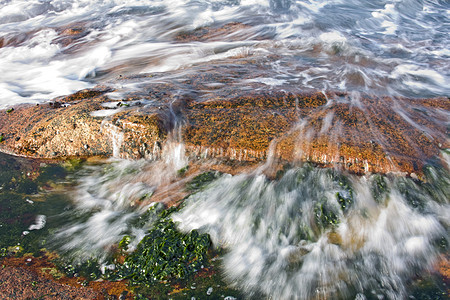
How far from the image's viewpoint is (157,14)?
1230 centimetres

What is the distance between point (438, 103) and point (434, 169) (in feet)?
7.06

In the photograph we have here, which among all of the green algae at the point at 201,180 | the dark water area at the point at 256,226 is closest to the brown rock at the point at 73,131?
the dark water area at the point at 256,226

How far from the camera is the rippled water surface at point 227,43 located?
750 centimetres

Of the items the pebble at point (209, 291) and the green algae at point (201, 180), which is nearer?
the pebble at point (209, 291)

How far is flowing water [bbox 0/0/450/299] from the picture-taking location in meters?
3.77

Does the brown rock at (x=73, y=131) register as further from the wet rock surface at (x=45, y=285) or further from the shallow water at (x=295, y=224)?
the wet rock surface at (x=45, y=285)

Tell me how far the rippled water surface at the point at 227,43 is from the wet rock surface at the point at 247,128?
102cm

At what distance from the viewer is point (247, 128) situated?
4.96m

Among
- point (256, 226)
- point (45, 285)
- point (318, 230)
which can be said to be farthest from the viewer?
point (256, 226)

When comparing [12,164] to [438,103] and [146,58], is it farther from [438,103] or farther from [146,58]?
[438,103]

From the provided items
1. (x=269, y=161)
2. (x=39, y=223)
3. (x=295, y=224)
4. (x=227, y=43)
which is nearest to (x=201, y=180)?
(x=269, y=161)

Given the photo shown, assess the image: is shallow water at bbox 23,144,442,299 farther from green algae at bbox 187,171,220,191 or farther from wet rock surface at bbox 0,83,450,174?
wet rock surface at bbox 0,83,450,174

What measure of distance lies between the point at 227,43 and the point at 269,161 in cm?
589

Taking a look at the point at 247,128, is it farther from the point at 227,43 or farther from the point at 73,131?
the point at 227,43
